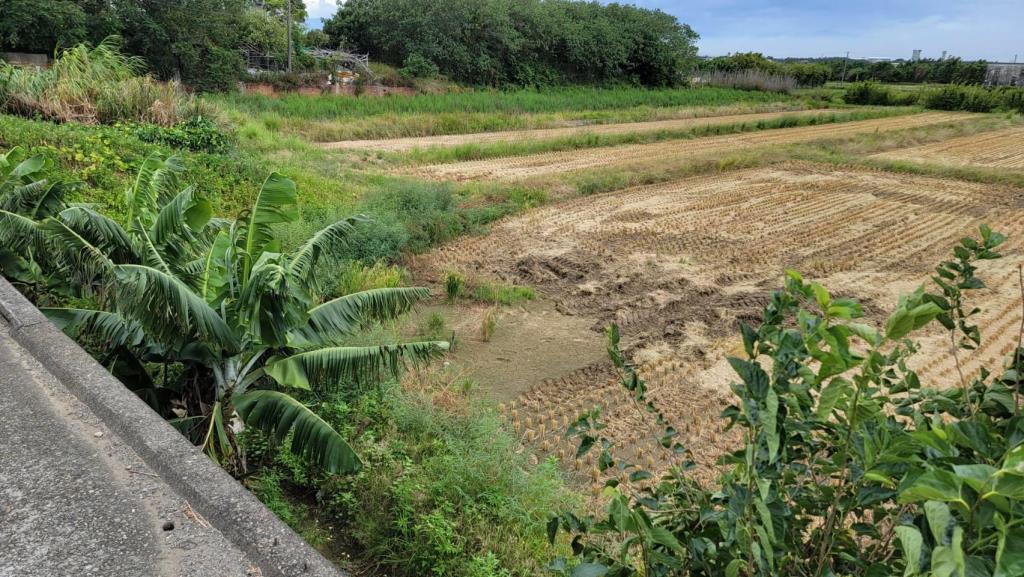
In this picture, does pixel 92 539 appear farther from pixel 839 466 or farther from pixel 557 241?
pixel 557 241

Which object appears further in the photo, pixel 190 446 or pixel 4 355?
pixel 4 355

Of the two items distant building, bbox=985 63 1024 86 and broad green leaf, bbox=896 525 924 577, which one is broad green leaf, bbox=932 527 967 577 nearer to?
broad green leaf, bbox=896 525 924 577

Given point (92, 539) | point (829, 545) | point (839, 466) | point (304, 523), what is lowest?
point (304, 523)

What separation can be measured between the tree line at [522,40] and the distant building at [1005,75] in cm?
2018

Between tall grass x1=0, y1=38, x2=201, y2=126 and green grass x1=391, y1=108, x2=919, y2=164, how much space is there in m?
5.54

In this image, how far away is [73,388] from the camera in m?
4.08

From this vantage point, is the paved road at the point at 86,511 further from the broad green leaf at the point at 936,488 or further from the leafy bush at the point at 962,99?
the leafy bush at the point at 962,99

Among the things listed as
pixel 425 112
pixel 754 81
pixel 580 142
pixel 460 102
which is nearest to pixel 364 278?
pixel 580 142

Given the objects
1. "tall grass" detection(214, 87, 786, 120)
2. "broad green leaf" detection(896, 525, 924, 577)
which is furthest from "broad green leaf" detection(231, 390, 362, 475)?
"tall grass" detection(214, 87, 786, 120)

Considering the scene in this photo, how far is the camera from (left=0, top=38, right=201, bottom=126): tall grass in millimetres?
12938

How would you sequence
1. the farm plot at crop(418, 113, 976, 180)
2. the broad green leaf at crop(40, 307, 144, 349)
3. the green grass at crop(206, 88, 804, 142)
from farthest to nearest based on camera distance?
the green grass at crop(206, 88, 804, 142) → the farm plot at crop(418, 113, 976, 180) → the broad green leaf at crop(40, 307, 144, 349)

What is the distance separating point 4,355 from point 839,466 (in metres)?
4.84

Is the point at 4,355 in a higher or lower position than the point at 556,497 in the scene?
higher

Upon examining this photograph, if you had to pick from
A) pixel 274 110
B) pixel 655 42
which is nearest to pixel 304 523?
pixel 274 110
